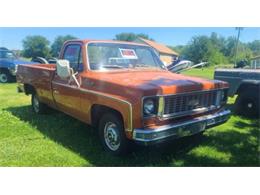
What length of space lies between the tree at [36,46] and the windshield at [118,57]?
1.77 meters

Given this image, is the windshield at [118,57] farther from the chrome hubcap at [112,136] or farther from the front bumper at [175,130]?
the front bumper at [175,130]

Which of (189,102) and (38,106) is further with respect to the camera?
(38,106)

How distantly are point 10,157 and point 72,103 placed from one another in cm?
131

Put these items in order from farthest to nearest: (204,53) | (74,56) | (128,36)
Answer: (204,53) → (128,36) → (74,56)

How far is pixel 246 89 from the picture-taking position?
6.80 m

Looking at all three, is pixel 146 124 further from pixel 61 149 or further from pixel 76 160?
pixel 61 149

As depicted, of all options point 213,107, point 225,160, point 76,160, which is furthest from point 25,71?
point 225,160

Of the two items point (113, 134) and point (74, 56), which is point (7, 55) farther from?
point (113, 134)

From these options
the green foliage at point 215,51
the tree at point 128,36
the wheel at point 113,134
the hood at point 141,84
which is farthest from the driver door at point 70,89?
the green foliage at point 215,51

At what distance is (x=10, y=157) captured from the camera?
13.6 ft

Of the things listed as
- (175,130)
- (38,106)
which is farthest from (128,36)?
(38,106)

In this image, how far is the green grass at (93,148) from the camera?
4.01 meters

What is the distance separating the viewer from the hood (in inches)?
138

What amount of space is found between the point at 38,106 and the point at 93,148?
106 inches
